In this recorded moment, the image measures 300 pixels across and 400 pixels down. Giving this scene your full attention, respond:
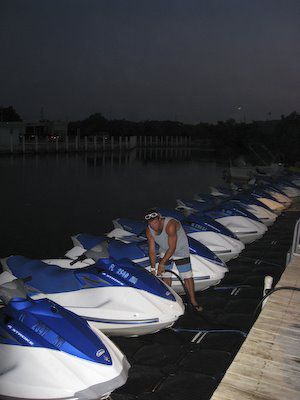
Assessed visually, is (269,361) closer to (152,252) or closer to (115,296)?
(115,296)

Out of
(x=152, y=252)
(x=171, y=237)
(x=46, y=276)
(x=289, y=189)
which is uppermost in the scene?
(x=171, y=237)

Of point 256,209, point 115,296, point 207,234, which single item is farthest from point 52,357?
point 256,209

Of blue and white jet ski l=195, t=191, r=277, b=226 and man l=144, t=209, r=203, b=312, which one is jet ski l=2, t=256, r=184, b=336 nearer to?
man l=144, t=209, r=203, b=312

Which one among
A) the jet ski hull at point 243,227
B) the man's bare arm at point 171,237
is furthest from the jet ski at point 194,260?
the jet ski hull at point 243,227

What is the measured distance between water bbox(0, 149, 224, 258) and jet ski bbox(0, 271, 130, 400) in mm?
9243

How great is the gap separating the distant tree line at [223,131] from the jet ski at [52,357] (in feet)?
108

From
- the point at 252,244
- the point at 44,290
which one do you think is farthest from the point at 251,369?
the point at 252,244

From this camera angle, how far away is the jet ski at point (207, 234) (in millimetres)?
8500

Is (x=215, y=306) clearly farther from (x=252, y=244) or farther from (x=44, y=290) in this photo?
(x=252, y=244)

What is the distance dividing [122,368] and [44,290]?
1817mm

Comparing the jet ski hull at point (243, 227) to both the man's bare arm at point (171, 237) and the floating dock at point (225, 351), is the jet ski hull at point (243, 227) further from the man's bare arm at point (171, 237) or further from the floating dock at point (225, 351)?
the man's bare arm at point (171, 237)

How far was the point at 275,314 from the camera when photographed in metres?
4.59

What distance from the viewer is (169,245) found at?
19.8ft

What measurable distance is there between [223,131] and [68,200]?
88.3m
